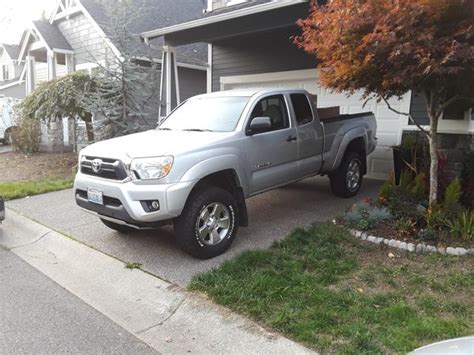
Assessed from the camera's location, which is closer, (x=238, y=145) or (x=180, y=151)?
(x=180, y=151)

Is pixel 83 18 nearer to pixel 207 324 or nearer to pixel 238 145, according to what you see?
pixel 238 145

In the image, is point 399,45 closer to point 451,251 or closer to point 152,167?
point 451,251

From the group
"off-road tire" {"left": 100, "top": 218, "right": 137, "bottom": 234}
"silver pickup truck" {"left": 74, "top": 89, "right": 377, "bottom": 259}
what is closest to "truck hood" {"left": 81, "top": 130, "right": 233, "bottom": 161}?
"silver pickup truck" {"left": 74, "top": 89, "right": 377, "bottom": 259}

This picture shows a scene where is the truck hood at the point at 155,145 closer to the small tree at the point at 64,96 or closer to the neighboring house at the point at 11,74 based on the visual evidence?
the small tree at the point at 64,96

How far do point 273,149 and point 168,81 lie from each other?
16.9ft

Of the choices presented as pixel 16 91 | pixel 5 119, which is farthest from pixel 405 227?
pixel 16 91

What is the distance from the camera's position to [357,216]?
5547 mm

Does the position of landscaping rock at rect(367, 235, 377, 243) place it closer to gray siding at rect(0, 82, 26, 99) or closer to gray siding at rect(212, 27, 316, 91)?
gray siding at rect(212, 27, 316, 91)

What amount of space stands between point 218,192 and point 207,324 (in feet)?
5.39

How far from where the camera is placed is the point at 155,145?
15.2 feet

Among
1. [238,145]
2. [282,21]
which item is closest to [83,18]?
[282,21]

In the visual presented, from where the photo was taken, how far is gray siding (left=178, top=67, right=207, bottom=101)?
14.8 meters

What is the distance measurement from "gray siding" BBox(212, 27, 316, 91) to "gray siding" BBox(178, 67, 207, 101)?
126 inches

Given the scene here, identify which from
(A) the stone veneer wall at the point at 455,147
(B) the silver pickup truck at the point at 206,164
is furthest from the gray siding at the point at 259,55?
(B) the silver pickup truck at the point at 206,164
